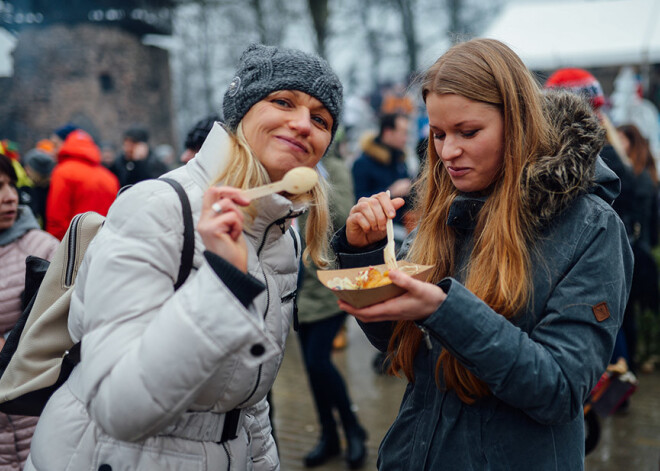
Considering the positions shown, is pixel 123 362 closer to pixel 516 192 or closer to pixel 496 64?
pixel 516 192

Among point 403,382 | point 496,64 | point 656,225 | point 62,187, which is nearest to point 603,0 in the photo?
point 656,225

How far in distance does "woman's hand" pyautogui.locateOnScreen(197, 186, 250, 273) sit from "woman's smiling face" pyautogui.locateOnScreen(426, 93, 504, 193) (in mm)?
616

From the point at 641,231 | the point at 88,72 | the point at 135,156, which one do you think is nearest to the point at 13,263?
the point at 641,231

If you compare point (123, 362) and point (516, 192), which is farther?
point (516, 192)

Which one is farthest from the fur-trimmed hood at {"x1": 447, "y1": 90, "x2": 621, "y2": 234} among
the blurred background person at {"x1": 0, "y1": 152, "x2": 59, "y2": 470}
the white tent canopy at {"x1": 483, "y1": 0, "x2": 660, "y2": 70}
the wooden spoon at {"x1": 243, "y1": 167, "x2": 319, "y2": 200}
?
the white tent canopy at {"x1": 483, "y1": 0, "x2": 660, "y2": 70}

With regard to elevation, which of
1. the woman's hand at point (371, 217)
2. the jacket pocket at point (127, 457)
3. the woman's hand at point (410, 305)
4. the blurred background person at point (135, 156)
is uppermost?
the woman's hand at point (371, 217)

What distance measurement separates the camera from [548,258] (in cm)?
157

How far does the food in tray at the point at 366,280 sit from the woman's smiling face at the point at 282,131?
0.37m

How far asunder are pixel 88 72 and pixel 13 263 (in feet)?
71.2

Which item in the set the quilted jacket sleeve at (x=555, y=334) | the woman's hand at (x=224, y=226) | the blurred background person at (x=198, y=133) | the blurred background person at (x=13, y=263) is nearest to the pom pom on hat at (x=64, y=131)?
the blurred background person at (x=198, y=133)

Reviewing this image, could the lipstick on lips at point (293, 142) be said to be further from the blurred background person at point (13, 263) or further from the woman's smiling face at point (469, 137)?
the blurred background person at point (13, 263)

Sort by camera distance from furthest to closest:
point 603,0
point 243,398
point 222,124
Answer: point 603,0
point 222,124
point 243,398

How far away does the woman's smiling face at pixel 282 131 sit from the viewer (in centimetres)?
170

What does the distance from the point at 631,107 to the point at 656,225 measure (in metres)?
5.04
